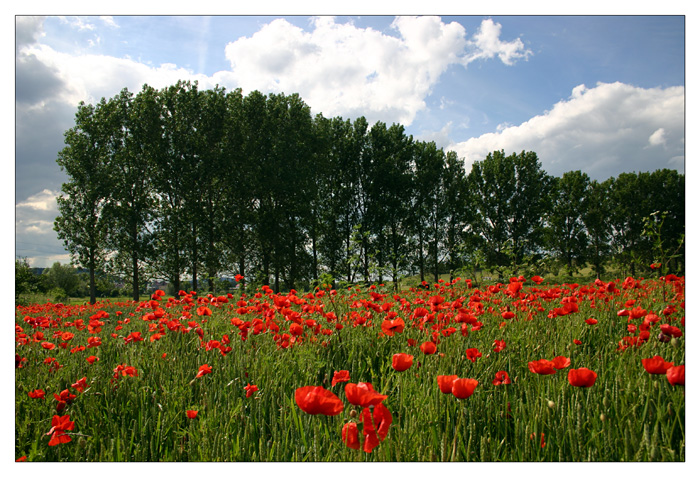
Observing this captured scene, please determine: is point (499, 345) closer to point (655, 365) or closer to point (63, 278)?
point (655, 365)

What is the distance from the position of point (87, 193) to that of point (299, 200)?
461 inches

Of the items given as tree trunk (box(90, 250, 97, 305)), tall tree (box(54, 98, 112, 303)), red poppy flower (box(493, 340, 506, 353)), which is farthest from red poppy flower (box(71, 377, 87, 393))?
tree trunk (box(90, 250, 97, 305))

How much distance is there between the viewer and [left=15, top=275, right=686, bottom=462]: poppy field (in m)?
1.39

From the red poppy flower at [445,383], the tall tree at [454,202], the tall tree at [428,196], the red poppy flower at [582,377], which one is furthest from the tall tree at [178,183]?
the tall tree at [454,202]

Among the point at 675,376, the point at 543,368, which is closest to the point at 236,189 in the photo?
the point at 543,368

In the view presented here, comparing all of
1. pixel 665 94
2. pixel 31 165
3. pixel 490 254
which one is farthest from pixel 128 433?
pixel 490 254

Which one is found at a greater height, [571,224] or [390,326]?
[571,224]

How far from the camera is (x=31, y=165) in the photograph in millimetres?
2666

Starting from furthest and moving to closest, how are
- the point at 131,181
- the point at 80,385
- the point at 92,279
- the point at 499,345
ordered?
1. the point at 131,181
2. the point at 92,279
3. the point at 499,345
4. the point at 80,385

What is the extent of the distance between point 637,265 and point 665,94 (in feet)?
10.1

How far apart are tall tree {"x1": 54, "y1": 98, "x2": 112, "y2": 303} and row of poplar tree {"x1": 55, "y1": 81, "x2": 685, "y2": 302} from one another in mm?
32

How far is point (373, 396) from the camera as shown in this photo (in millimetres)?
960
